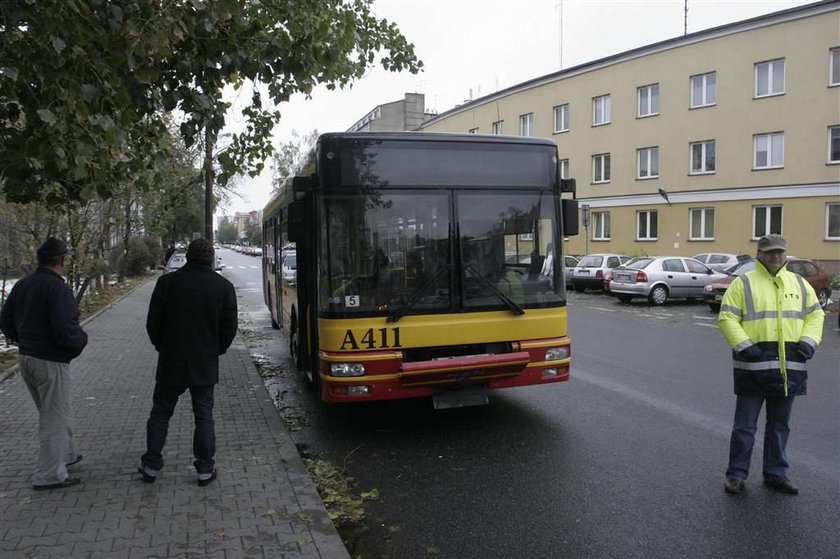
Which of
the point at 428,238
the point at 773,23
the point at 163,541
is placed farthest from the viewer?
the point at 773,23

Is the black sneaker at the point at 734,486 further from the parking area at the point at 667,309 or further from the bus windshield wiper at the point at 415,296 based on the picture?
the parking area at the point at 667,309

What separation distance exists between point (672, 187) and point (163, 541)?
3110cm

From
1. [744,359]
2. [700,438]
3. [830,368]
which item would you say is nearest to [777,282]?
[744,359]

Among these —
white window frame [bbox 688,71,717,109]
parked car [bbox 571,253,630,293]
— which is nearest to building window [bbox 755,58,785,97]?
white window frame [bbox 688,71,717,109]

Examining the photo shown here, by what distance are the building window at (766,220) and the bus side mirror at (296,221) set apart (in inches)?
1031

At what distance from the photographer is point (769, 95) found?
27500 millimetres

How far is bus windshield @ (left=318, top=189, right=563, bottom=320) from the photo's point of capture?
570cm

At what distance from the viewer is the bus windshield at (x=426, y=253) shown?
570 cm

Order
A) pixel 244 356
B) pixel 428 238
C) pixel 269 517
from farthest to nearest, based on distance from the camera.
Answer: pixel 244 356 → pixel 428 238 → pixel 269 517

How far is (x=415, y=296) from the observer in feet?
18.8

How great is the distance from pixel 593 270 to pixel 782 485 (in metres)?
19.9

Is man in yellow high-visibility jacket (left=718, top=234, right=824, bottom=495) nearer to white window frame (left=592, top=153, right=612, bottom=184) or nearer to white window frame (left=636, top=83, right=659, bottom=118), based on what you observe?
white window frame (left=636, top=83, right=659, bottom=118)

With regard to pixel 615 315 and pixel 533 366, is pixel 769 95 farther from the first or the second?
pixel 533 366

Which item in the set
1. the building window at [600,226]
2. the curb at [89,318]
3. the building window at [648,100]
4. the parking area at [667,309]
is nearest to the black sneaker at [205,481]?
the curb at [89,318]
